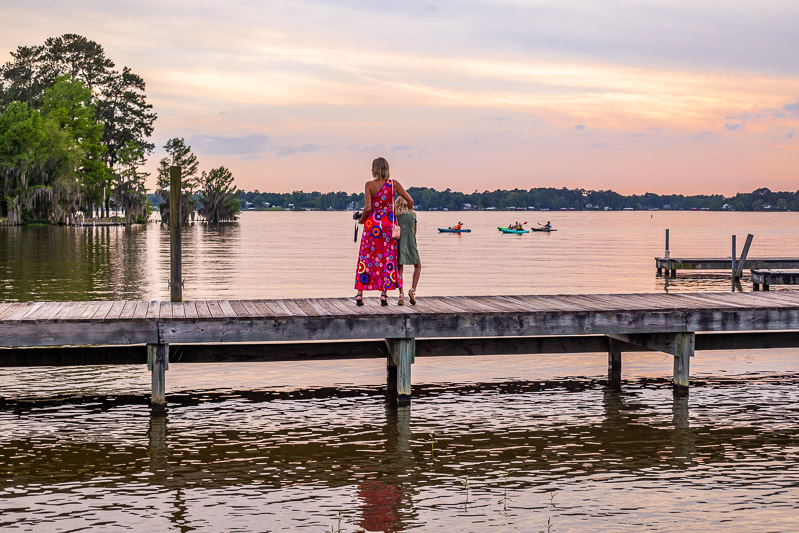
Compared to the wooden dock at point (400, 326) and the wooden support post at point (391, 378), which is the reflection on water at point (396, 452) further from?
the wooden dock at point (400, 326)

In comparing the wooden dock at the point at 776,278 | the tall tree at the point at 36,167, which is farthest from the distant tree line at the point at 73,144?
the wooden dock at the point at 776,278

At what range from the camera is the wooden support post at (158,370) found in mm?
11930

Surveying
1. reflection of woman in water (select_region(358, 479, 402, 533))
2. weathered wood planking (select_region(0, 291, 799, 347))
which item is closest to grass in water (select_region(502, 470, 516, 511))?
reflection of woman in water (select_region(358, 479, 402, 533))

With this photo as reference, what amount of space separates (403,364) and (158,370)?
3.22m

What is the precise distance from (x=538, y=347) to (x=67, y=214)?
296 feet

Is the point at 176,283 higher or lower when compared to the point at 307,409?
higher

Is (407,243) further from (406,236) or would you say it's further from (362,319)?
(362,319)

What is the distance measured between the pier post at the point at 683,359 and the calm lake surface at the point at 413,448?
0.20m

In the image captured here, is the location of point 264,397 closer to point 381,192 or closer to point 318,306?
point 318,306

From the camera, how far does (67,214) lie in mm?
96062

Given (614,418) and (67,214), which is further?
(67,214)

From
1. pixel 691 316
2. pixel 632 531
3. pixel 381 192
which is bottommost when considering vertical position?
pixel 632 531

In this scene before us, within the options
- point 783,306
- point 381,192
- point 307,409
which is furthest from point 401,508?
point 783,306

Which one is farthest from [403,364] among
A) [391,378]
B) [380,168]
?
[380,168]
